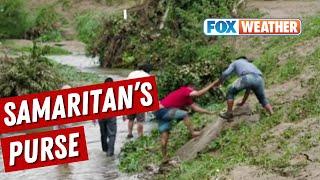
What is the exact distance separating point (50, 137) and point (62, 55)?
37083 millimetres

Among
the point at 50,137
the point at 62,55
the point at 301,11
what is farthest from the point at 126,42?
the point at 50,137

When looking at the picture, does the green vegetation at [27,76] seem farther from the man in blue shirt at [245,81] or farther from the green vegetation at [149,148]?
the man in blue shirt at [245,81]

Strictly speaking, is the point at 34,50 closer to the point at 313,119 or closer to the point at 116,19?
the point at 116,19

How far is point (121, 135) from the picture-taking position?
18.4 m

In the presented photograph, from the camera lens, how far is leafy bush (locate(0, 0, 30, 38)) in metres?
54.1

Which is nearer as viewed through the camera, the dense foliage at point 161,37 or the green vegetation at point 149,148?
the green vegetation at point 149,148

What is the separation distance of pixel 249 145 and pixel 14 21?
44.5 metres

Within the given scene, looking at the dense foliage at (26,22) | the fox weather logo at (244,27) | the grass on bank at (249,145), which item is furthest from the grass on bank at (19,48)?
the grass on bank at (249,145)

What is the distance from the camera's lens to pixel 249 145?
41.5ft

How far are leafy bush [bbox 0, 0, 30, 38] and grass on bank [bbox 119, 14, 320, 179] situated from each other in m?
38.3

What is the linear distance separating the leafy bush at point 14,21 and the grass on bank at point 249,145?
126ft

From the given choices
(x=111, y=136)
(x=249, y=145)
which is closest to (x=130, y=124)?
(x=111, y=136)

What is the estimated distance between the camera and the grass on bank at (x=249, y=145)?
11602 millimetres

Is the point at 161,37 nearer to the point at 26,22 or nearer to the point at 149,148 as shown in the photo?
the point at 149,148
